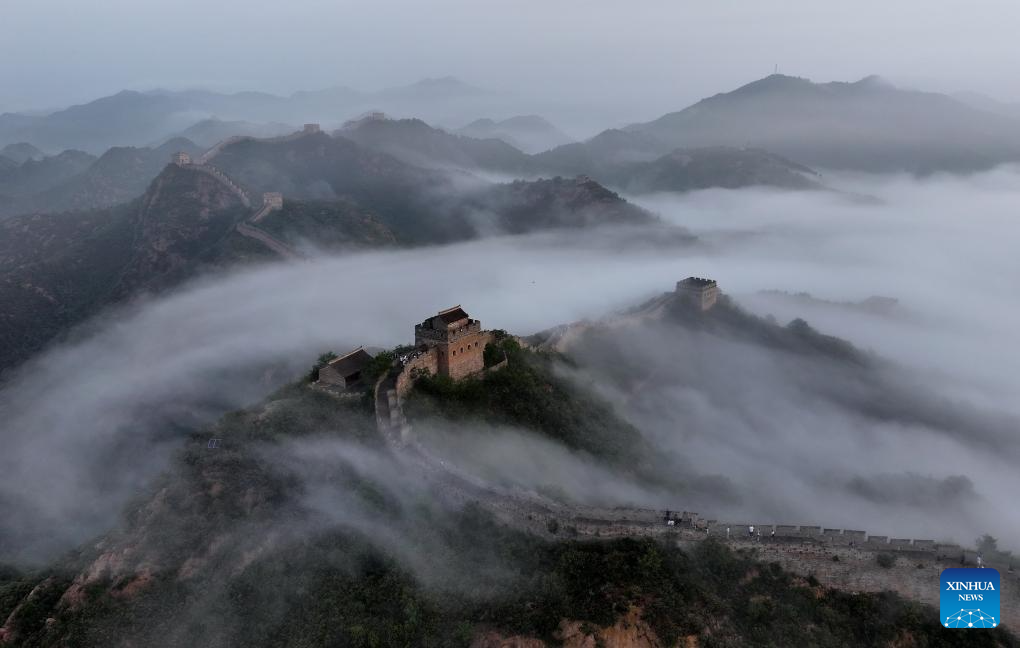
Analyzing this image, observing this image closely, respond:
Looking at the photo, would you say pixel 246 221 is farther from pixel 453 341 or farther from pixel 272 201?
pixel 453 341

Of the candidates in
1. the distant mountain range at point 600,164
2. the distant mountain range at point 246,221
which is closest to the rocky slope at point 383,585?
the distant mountain range at point 246,221

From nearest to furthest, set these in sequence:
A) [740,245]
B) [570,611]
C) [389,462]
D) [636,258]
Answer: [570,611], [389,462], [636,258], [740,245]

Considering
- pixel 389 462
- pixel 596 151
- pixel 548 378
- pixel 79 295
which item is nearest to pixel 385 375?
pixel 389 462

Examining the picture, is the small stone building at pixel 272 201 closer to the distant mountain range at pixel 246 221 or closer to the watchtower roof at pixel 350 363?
the distant mountain range at pixel 246 221

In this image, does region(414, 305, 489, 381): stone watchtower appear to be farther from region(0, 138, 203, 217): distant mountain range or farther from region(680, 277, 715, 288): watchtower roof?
region(0, 138, 203, 217): distant mountain range

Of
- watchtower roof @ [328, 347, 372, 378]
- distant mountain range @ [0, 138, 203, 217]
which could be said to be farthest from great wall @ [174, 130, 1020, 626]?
distant mountain range @ [0, 138, 203, 217]

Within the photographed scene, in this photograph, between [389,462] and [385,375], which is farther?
[385,375]

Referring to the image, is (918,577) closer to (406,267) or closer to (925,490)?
(925,490)
